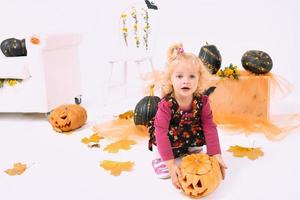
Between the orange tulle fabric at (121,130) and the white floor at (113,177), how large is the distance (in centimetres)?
11

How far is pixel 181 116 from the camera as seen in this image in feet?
5.92

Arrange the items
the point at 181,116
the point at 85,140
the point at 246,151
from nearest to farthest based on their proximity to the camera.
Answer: the point at 181,116, the point at 246,151, the point at 85,140

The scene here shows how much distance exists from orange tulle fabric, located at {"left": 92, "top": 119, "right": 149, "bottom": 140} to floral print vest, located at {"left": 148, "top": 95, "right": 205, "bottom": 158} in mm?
514

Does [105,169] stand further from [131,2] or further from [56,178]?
[131,2]

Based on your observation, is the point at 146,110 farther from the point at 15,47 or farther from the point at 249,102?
the point at 15,47

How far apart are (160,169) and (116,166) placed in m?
0.27

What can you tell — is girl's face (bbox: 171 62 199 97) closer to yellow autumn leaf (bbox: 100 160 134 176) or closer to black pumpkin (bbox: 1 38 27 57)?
yellow autumn leaf (bbox: 100 160 134 176)

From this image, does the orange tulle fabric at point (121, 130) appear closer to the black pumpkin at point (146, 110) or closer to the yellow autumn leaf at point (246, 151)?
the black pumpkin at point (146, 110)

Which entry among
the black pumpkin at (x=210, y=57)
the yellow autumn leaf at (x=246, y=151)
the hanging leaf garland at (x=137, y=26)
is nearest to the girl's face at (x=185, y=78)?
the yellow autumn leaf at (x=246, y=151)

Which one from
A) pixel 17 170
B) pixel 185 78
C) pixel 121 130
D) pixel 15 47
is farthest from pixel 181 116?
pixel 15 47

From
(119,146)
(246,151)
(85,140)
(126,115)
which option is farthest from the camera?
(126,115)

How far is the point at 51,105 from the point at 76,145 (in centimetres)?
71

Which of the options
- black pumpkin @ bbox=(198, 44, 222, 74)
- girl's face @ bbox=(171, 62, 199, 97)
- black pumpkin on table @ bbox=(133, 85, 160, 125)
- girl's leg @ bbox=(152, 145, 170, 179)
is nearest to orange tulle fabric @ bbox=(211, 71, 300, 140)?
black pumpkin @ bbox=(198, 44, 222, 74)

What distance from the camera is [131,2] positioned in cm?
378
